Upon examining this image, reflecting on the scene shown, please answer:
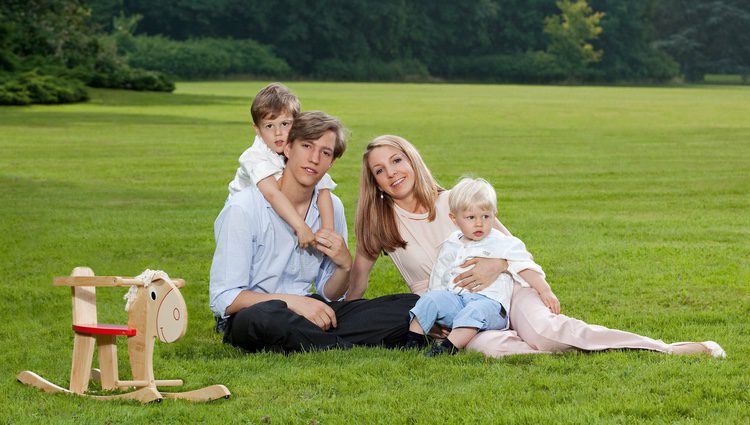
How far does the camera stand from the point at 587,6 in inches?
3750

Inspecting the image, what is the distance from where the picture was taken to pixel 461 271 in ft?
22.9

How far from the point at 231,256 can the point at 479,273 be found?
1.42 metres

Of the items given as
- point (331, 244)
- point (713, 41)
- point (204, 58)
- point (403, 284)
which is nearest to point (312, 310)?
point (331, 244)

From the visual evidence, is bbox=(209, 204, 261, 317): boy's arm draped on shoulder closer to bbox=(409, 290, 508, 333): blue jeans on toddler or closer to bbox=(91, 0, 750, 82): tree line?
bbox=(409, 290, 508, 333): blue jeans on toddler

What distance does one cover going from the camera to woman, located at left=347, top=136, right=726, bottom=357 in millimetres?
6633

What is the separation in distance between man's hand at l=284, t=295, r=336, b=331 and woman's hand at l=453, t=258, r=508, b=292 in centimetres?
77

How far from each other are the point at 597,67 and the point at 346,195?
8147cm

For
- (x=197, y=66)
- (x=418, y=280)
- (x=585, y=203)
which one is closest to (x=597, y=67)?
(x=197, y=66)

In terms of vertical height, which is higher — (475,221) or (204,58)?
(475,221)

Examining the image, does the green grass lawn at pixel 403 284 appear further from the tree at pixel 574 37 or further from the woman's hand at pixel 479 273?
the tree at pixel 574 37

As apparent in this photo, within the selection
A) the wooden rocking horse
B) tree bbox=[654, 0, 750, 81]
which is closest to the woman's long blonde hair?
the wooden rocking horse

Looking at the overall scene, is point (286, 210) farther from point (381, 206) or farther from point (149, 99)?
point (149, 99)

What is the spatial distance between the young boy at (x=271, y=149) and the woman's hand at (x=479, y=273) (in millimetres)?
876

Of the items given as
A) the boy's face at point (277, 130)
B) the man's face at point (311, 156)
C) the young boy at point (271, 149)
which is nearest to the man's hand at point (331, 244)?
the young boy at point (271, 149)
